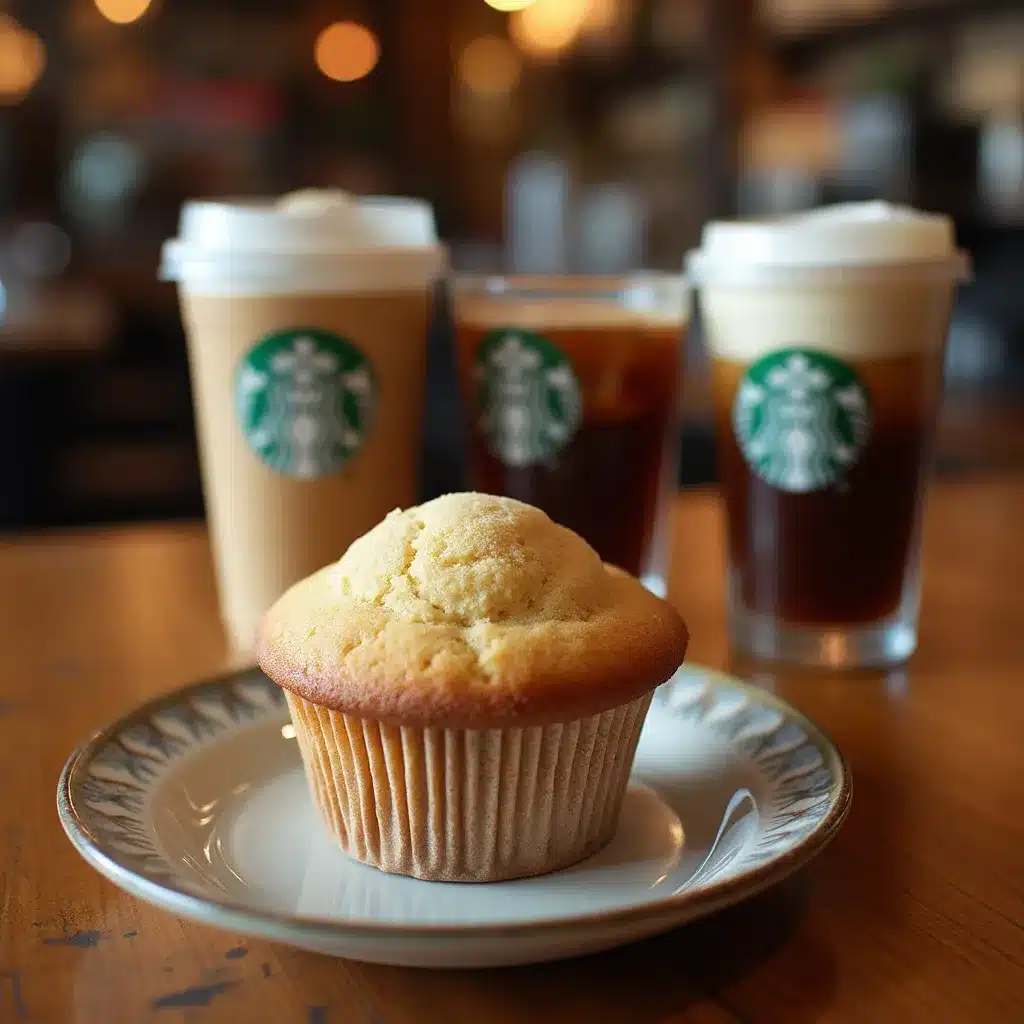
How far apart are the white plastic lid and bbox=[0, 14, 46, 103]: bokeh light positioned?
554cm

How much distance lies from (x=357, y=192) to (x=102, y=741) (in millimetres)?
6083

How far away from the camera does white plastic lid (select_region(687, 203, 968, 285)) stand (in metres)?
0.90

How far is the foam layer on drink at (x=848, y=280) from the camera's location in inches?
35.3

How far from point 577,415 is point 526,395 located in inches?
1.8

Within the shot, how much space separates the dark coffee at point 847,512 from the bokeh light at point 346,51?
575 cm

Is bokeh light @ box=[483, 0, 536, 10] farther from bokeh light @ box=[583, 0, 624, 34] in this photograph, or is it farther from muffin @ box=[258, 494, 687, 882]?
muffin @ box=[258, 494, 687, 882]

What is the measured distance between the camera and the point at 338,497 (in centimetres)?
100

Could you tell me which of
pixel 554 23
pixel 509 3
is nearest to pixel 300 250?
pixel 509 3

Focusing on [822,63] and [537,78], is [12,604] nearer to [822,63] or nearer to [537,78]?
[822,63]

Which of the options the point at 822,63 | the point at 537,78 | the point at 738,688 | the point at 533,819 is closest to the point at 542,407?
the point at 738,688

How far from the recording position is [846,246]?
90 cm

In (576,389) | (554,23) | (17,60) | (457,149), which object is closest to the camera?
(576,389)

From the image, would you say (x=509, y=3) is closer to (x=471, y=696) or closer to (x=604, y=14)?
(x=604, y=14)

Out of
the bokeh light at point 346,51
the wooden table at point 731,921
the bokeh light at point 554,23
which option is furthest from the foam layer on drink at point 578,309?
the bokeh light at point 346,51
